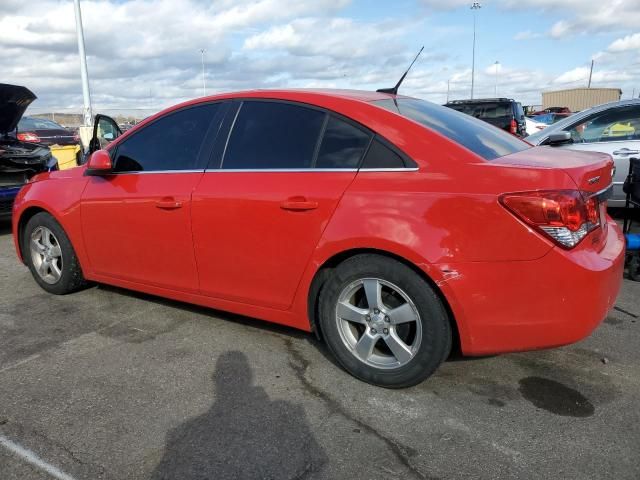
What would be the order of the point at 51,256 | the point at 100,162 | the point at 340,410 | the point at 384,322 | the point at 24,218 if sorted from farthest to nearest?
1. the point at 24,218
2. the point at 51,256
3. the point at 100,162
4. the point at 384,322
5. the point at 340,410

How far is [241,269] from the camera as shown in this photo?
3.32 m

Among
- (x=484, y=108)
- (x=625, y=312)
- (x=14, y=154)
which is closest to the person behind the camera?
(x=625, y=312)

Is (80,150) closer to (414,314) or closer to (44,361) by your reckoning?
(44,361)

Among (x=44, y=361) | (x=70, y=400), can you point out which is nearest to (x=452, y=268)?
(x=70, y=400)

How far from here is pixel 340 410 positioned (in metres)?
2.75

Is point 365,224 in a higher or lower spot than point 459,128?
lower

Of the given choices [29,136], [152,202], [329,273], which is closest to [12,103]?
Result: [29,136]

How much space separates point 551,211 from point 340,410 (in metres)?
1.42

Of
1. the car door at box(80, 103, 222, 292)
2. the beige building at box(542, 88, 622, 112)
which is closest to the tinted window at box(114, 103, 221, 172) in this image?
the car door at box(80, 103, 222, 292)

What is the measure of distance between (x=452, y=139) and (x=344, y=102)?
666mm

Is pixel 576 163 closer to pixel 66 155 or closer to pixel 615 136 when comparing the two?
pixel 615 136

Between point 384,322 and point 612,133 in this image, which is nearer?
point 384,322

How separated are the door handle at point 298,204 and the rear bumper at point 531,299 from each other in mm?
851

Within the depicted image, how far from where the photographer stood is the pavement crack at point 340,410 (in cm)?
233
